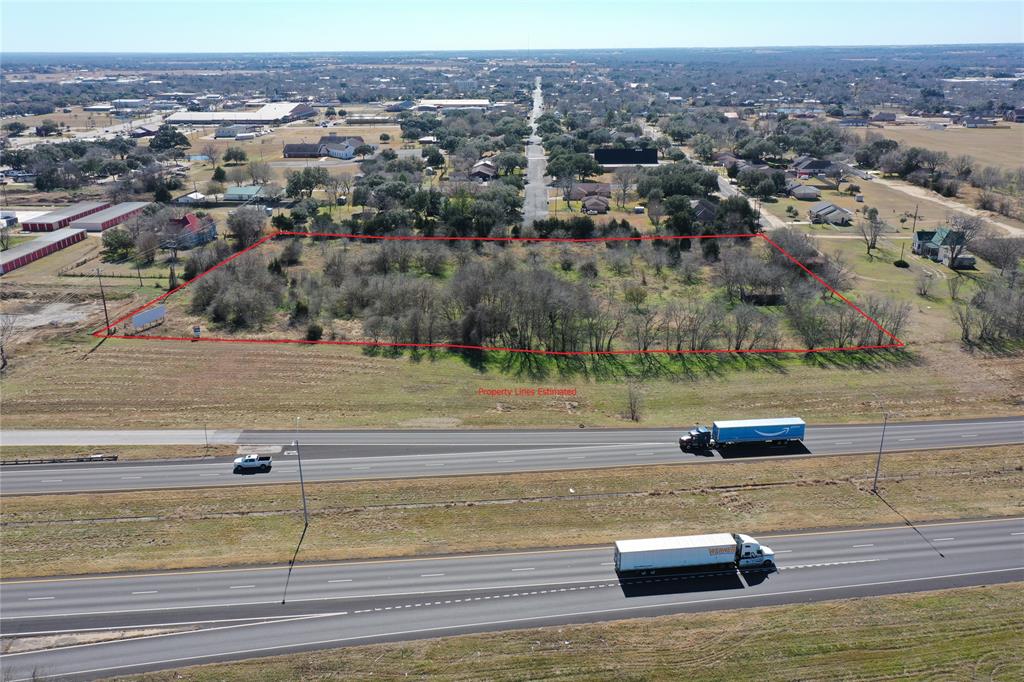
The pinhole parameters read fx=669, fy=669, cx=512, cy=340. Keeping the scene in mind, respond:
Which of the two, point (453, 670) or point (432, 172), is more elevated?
point (432, 172)

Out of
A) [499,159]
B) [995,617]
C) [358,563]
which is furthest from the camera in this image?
[499,159]

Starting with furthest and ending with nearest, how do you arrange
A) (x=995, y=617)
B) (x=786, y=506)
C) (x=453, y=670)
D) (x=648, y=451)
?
1. (x=648, y=451)
2. (x=786, y=506)
3. (x=995, y=617)
4. (x=453, y=670)

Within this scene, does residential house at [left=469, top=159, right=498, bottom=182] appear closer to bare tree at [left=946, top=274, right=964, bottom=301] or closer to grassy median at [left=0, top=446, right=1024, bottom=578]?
bare tree at [left=946, top=274, right=964, bottom=301]

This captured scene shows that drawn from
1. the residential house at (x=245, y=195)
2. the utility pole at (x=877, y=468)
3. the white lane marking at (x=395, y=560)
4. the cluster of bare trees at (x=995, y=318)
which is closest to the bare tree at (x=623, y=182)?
the cluster of bare trees at (x=995, y=318)

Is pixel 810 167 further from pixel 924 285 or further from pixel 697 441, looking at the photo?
pixel 697 441

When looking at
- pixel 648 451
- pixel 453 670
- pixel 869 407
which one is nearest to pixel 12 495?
pixel 453 670

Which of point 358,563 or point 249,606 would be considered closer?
point 249,606

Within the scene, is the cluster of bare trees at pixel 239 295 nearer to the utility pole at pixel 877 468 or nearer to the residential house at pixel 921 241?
the utility pole at pixel 877 468

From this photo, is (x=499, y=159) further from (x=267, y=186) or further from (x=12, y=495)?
(x=12, y=495)
